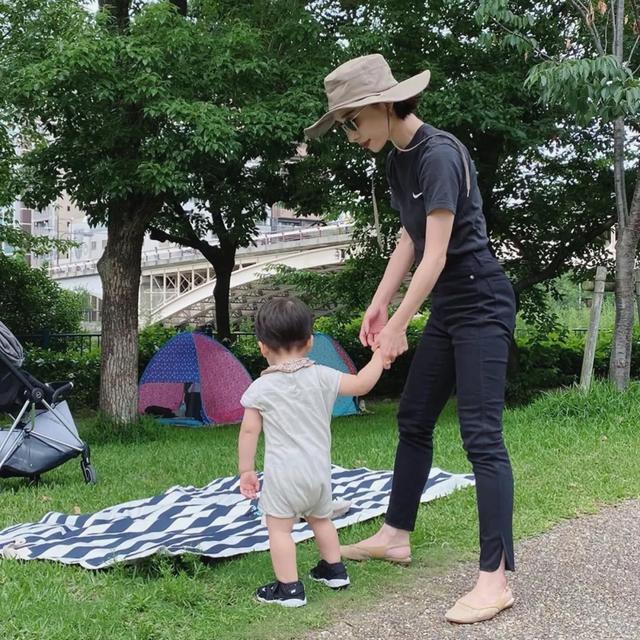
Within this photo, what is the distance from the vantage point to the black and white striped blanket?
3309 millimetres

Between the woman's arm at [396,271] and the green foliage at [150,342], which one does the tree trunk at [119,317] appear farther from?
the woman's arm at [396,271]

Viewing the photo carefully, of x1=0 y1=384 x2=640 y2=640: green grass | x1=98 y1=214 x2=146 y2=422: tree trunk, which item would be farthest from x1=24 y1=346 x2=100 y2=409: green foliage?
x1=0 y1=384 x2=640 y2=640: green grass

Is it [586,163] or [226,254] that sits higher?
[586,163]

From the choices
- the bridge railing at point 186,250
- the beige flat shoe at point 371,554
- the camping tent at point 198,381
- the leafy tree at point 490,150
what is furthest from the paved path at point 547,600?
the bridge railing at point 186,250

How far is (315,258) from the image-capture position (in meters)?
33.8

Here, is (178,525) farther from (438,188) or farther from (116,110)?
(116,110)

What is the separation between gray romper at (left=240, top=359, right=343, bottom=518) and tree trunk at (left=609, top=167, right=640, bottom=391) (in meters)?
5.30

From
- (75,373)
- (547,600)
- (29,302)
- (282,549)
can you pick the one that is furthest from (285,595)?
(29,302)

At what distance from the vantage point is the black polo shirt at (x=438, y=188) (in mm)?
2627

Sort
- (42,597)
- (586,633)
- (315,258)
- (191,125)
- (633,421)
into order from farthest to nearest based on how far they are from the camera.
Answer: (315,258), (191,125), (633,421), (42,597), (586,633)

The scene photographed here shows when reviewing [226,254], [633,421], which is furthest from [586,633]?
[226,254]

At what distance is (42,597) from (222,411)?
7674 millimetres

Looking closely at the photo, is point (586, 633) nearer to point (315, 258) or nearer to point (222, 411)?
point (222, 411)

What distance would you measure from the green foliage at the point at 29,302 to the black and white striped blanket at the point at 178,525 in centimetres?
1047
